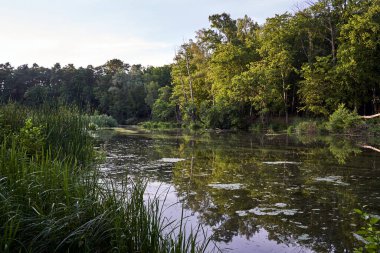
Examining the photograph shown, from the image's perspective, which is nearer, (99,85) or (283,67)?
(283,67)

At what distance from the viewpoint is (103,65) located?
71.1 metres

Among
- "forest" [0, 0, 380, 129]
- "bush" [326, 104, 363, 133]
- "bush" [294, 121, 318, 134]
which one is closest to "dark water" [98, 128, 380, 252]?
"forest" [0, 0, 380, 129]

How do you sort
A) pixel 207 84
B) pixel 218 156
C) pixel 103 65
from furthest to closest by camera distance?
pixel 103 65, pixel 207 84, pixel 218 156

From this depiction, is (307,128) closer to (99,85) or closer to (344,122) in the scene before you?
(344,122)

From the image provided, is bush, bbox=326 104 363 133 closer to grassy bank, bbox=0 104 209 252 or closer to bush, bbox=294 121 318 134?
bush, bbox=294 121 318 134

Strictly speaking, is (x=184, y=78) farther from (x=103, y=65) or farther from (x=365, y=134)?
(x=103, y=65)

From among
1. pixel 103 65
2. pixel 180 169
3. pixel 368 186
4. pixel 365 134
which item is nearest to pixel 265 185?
pixel 368 186

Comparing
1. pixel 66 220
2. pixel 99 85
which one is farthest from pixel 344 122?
pixel 99 85

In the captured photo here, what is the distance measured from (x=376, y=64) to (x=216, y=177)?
2126 centimetres

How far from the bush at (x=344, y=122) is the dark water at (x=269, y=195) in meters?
10.8

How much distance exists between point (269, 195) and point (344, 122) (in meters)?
17.7

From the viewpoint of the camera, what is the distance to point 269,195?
244 inches

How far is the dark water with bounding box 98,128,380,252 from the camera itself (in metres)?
4.20

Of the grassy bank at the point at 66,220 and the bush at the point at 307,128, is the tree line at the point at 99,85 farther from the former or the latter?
the grassy bank at the point at 66,220
